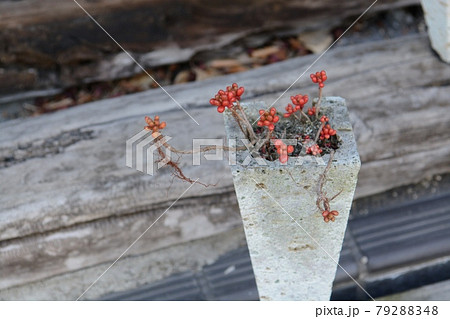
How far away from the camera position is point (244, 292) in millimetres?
1871

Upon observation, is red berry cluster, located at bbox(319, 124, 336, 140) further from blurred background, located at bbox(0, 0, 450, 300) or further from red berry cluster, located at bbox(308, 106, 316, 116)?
blurred background, located at bbox(0, 0, 450, 300)

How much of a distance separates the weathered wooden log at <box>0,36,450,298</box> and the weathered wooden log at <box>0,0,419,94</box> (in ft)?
1.65

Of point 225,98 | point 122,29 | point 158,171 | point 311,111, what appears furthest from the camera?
point 122,29

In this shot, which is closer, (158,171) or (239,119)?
(239,119)

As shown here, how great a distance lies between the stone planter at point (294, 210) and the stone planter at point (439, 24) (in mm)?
887

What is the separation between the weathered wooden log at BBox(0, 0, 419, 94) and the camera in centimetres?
238

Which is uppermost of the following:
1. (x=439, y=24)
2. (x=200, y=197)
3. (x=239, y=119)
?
(x=439, y=24)

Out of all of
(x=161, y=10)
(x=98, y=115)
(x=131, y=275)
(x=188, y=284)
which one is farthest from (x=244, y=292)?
(x=161, y=10)

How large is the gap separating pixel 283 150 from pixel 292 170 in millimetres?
71

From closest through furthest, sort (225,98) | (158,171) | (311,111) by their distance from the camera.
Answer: (225,98) → (311,111) → (158,171)

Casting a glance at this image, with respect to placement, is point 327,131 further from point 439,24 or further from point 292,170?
point 439,24

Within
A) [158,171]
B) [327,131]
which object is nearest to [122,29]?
[158,171]

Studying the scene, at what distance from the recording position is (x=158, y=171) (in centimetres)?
184
